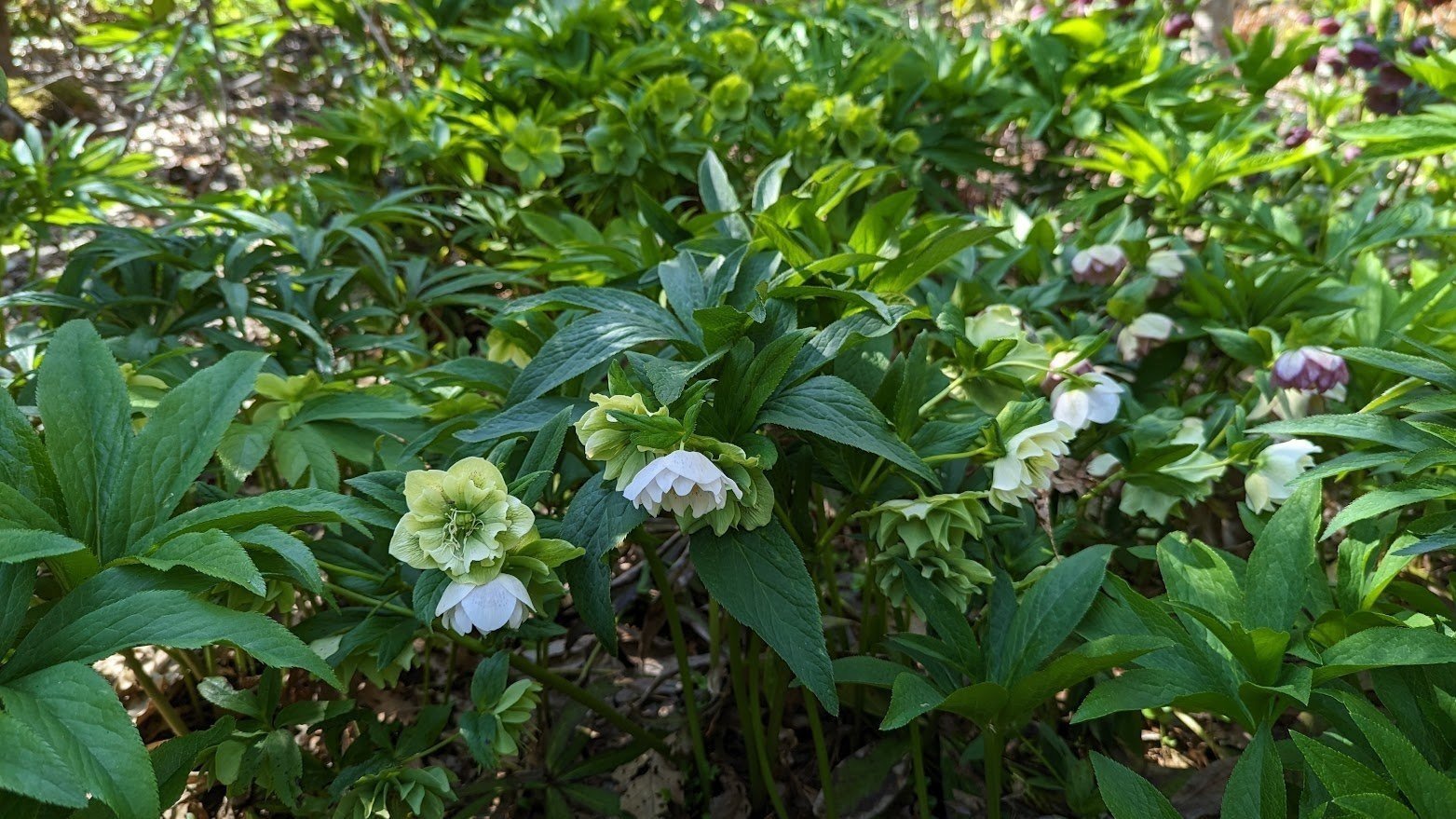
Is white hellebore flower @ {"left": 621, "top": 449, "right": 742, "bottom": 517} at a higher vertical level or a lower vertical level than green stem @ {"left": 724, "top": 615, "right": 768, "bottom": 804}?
higher

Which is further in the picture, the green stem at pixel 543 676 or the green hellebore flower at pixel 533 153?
the green hellebore flower at pixel 533 153

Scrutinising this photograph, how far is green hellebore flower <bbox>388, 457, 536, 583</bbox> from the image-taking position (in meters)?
0.79

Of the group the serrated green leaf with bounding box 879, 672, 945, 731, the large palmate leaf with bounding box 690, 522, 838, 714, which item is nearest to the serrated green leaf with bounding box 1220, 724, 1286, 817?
the serrated green leaf with bounding box 879, 672, 945, 731

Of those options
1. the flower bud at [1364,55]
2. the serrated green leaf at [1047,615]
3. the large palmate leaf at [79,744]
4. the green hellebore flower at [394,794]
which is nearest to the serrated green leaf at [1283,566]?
the serrated green leaf at [1047,615]

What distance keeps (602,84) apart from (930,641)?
1.73 metres

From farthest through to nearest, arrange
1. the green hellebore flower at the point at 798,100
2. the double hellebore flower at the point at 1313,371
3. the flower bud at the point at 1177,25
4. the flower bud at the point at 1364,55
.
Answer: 1. the flower bud at the point at 1177,25
2. the flower bud at the point at 1364,55
3. the green hellebore flower at the point at 798,100
4. the double hellebore flower at the point at 1313,371

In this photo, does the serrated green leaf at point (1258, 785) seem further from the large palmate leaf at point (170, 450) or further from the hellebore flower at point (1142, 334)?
the large palmate leaf at point (170, 450)

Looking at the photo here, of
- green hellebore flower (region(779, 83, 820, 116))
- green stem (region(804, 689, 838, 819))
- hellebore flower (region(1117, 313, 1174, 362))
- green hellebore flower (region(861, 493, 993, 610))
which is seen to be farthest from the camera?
green hellebore flower (region(779, 83, 820, 116))

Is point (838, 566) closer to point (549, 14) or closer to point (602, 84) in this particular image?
point (602, 84)

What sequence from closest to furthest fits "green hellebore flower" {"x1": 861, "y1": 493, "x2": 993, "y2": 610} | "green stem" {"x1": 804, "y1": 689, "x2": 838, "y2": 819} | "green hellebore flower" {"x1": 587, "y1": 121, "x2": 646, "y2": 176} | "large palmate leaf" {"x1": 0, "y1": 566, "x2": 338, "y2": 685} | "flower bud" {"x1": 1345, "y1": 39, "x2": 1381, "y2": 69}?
"large palmate leaf" {"x1": 0, "y1": 566, "x2": 338, "y2": 685} < "green hellebore flower" {"x1": 861, "y1": 493, "x2": 993, "y2": 610} < "green stem" {"x1": 804, "y1": 689, "x2": 838, "y2": 819} < "green hellebore flower" {"x1": 587, "y1": 121, "x2": 646, "y2": 176} < "flower bud" {"x1": 1345, "y1": 39, "x2": 1381, "y2": 69}

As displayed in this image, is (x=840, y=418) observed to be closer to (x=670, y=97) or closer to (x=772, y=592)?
(x=772, y=592)

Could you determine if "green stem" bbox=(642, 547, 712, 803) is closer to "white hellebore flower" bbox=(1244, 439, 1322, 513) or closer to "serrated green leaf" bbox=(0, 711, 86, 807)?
"serrated green leaf" bbox=(0, 711, 86, 807)

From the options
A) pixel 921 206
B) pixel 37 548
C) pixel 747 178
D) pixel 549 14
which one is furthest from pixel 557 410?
pixel 549 14

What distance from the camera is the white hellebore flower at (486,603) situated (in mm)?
783
